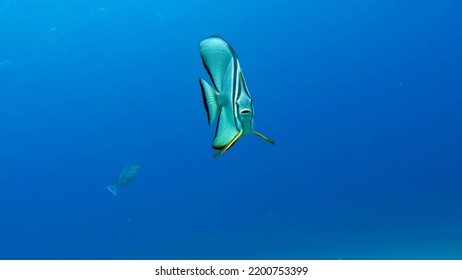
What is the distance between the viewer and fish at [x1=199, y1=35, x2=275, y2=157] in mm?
1688

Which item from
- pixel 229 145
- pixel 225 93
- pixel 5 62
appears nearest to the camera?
pixel 229 145

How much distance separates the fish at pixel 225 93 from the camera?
66.5 inches

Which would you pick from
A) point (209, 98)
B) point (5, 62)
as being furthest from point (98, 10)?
point (209, 98)

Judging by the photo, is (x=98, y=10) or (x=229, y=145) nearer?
(x=229, y=145)

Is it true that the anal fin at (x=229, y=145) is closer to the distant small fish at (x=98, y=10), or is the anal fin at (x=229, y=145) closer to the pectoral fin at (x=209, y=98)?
the pectoral fin at (x=209, y=98)

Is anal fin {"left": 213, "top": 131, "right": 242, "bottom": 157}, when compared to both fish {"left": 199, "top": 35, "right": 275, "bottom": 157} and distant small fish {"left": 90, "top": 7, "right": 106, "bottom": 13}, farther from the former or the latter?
distant small fish {"left": 90, "top": 7, "right": 106, "bottom": 13}

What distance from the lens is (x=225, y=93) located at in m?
1.74

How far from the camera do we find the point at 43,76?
41.2 m

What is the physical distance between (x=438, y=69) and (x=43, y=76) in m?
32.4

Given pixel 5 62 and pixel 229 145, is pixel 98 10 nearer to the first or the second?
pixel 5 62

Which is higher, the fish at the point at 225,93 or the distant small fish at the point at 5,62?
the distant small fish at the point at 5,62

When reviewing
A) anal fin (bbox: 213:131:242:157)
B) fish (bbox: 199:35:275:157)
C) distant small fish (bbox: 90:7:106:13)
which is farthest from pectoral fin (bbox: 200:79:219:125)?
distant small fish (bbox: 90:7:106:13)

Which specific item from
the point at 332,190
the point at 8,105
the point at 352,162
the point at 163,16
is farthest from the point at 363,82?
the point at 8,105

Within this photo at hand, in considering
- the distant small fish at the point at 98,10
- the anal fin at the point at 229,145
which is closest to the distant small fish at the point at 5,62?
the distant small fish at the point at 98,10
